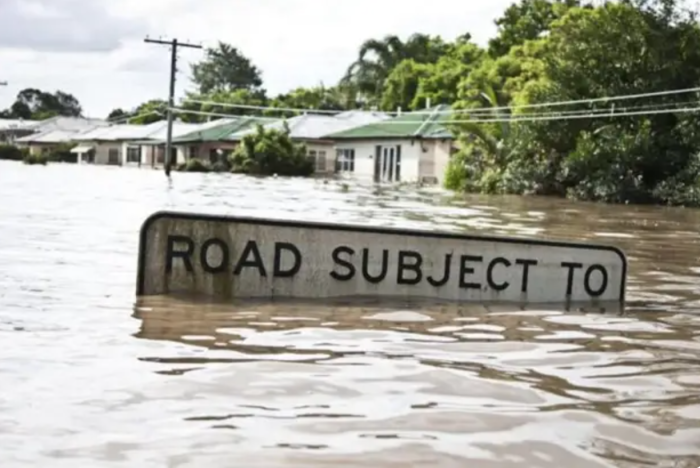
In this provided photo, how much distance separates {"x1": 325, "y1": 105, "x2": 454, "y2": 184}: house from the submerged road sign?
37.6 m

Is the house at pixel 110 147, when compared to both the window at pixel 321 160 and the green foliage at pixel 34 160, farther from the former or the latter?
the window at pixel 321 160

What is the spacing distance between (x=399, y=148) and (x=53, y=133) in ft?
185

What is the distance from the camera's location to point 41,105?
499 ft

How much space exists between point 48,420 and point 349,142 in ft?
182

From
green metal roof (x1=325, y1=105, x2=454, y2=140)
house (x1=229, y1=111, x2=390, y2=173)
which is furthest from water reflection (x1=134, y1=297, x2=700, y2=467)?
house (x1=229, y1=111, x2=390, y2=173)

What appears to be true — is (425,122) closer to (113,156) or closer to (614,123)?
(614,123)

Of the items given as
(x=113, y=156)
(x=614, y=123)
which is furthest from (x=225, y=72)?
(x=614, y=123)

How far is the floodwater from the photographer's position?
4309 millimetres

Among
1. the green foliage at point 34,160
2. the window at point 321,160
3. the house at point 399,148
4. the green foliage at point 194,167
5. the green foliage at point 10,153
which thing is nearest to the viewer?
the house at point 399,148

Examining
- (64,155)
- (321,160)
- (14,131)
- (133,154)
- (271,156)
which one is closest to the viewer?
(271,156)

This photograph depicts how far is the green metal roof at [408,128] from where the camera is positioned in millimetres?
50781

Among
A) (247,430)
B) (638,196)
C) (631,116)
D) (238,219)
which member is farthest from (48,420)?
(631,116)

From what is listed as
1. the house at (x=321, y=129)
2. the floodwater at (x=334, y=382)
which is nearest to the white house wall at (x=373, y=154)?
the house at (x=321, y=129)

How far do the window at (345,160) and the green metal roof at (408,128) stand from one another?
1110 mm
